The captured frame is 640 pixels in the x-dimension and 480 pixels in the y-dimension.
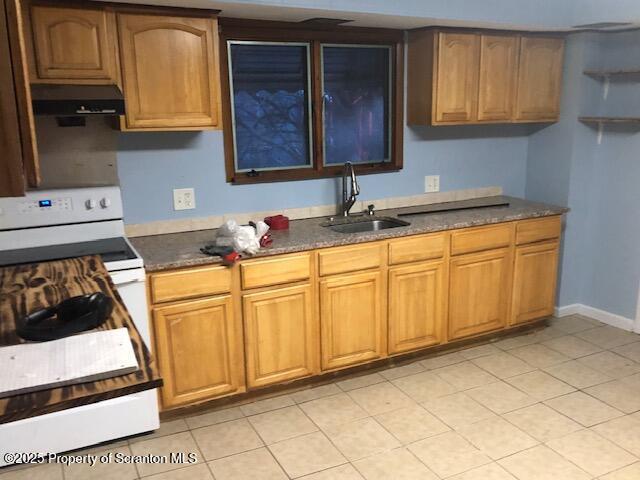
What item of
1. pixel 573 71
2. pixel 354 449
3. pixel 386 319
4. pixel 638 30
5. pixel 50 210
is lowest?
pixel 354 449

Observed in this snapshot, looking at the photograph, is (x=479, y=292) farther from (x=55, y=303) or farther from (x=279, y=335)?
(x=55, y=303)

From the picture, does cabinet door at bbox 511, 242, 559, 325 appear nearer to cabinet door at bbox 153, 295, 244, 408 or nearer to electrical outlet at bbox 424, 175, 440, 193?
electrical outlet at bbox 424, 175, 440, 193

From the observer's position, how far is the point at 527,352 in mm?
3631

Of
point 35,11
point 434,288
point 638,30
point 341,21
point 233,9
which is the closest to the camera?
point 35,11

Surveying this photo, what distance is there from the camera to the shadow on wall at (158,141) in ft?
9.89

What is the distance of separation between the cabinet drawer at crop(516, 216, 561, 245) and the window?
90 cm

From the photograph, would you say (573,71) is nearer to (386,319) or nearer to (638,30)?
(638,30)

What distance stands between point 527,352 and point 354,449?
1.58 meters

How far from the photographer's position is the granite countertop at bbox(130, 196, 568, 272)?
275cm

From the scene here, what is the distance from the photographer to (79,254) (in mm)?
2637

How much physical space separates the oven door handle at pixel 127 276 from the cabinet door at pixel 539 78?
269 centimetres

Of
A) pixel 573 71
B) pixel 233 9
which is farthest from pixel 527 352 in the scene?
pixel 233 9

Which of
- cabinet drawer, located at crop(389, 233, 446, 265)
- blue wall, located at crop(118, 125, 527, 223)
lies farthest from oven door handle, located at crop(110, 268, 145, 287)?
cabinet drawer, located at crop(389, 233, 446, 265)

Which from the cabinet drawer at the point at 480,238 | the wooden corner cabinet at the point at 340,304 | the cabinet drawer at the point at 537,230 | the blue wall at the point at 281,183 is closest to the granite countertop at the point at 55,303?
the wooden corner cabinet at the point at 340,304
